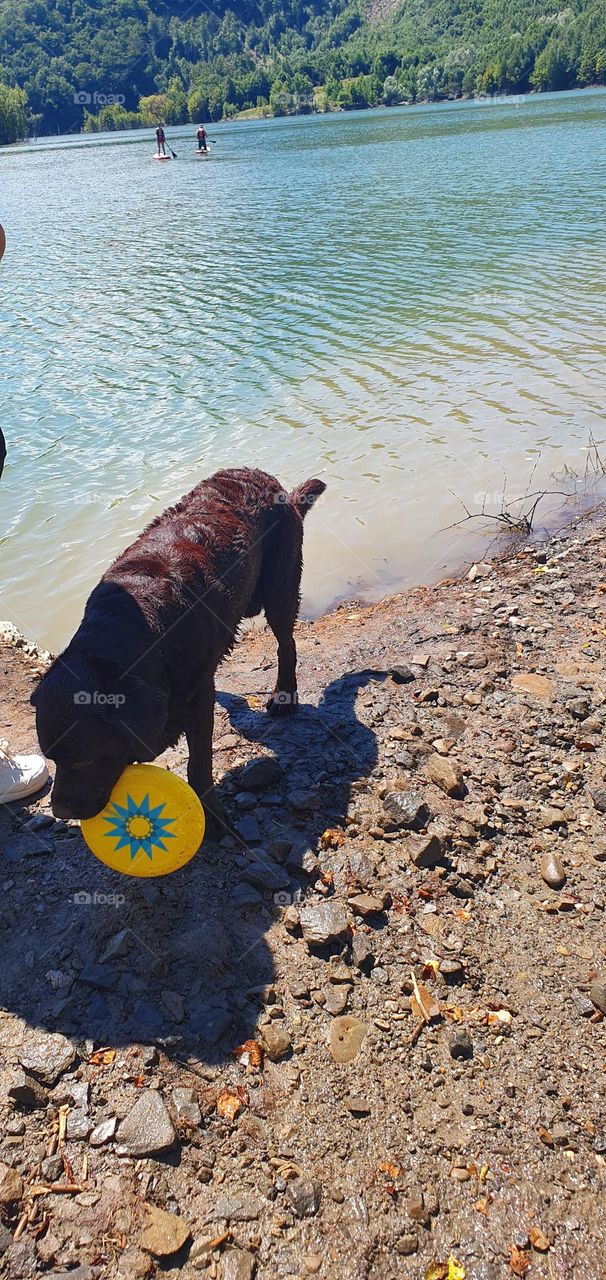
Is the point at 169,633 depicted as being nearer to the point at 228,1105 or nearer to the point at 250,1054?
the point at 250,1054

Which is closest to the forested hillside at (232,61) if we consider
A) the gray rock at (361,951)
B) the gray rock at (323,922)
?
the gray rock at (323,922)

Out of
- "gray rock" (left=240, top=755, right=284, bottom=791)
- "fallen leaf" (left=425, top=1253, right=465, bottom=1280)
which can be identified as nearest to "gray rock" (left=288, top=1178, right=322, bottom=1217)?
"fallen leaf" (left=425, top=1253, right=465, bottom=1280)

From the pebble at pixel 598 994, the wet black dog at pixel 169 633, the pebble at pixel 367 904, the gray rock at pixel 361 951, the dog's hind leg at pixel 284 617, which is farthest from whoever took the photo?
the dog's hind leg at pixel 284 617

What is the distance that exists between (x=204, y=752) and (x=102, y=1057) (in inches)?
57.6

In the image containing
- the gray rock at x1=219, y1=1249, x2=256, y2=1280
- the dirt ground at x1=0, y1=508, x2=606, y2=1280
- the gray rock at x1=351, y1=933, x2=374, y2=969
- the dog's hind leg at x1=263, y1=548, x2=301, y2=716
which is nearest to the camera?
the gray rock at x1=219, y1=1249, x2=256, y2=1280

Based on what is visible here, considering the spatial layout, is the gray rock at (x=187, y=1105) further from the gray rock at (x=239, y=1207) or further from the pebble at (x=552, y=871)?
the pebble at (x=552, y=871)

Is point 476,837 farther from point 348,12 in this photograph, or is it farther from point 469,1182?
point 348,12

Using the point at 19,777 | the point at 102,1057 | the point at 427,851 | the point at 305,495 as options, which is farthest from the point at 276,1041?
the point at 305,495

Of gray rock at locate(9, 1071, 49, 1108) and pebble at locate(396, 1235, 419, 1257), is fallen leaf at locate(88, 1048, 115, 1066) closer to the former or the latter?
gray rock at locate(9, 1071, 49, 1108)

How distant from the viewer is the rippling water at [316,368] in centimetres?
834

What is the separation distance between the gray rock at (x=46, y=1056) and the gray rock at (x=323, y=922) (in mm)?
1061

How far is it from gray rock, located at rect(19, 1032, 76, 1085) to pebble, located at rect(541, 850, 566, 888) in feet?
7.20

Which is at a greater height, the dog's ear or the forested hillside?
the forested hillside

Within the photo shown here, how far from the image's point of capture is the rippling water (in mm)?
8336
